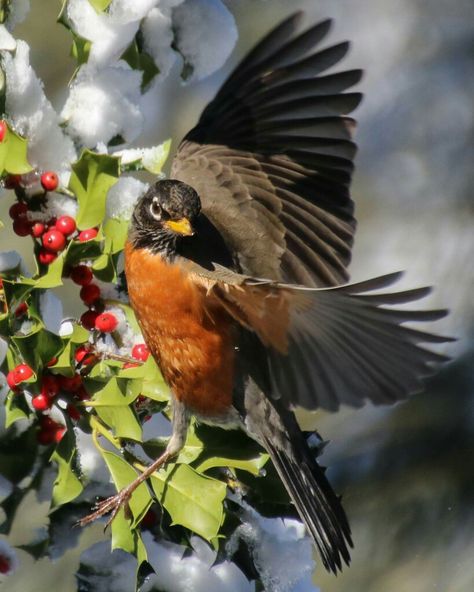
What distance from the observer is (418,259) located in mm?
4359

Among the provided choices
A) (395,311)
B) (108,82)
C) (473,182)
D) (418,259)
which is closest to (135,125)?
(108,82)

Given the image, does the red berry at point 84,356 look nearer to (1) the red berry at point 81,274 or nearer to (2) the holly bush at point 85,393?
(2) the holly bush at point 85,393

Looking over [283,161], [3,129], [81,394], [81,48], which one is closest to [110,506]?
[81,394]

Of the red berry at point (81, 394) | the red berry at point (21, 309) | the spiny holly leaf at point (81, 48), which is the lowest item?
the red berry at point (81, 394)

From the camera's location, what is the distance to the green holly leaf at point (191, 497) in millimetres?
1792

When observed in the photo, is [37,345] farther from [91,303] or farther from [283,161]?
[283,161]

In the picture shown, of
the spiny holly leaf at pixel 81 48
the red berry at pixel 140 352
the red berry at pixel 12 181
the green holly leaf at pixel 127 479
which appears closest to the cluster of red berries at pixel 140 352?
the red berry at pixel 140 352

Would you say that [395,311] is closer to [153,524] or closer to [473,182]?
[153,524]

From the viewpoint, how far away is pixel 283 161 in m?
2.64

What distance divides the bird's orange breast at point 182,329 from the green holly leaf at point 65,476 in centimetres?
44

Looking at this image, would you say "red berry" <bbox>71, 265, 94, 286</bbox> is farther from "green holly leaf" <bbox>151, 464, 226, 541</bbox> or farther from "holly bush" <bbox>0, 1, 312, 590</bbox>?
"green holly leaf" <bbox>151, 464, 226, 541</bbox>

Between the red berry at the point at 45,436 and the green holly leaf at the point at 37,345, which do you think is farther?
the red berry at the point at 45,436

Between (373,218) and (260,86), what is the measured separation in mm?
2109

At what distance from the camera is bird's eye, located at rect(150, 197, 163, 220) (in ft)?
7.82
